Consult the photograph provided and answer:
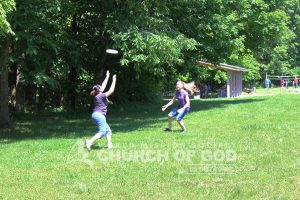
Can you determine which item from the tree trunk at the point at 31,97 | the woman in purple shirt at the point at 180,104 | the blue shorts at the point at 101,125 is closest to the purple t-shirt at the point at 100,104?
the blue shorts at the point at 101,125

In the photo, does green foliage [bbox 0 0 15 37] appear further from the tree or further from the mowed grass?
the mowed grass

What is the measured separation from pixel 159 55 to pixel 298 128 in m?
5.45

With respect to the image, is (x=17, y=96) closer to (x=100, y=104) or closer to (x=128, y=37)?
(x=128, y=37)

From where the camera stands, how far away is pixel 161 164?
9414 mm

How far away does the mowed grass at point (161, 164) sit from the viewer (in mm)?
7457

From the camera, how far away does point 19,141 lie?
1428 centimetres

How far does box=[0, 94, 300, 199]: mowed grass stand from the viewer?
7.46 meters

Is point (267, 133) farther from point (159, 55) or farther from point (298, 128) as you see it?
point (159, 55)

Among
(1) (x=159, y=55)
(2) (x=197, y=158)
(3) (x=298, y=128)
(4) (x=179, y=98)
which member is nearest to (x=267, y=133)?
(3) (x=298, y=128)

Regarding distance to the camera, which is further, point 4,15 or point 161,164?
point 4,15

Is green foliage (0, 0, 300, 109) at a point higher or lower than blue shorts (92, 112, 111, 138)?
higher

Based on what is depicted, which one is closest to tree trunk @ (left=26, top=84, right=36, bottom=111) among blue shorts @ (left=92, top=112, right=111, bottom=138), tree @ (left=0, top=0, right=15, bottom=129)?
tree @ (left=0, top=0, right=15, bottom=129)

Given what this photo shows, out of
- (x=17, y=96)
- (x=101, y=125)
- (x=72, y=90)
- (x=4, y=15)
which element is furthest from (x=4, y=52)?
(x=72, y=90)

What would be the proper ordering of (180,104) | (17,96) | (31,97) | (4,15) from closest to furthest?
1. (4,15)
2. (180,104)
3. (17,96)
4. (31,97)
